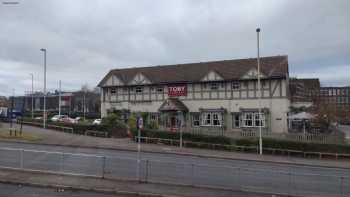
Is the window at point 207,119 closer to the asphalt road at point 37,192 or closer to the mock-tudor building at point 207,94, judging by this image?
the mock-tudor building at point 207,94

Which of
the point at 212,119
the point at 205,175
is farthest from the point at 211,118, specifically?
the point at 205,175

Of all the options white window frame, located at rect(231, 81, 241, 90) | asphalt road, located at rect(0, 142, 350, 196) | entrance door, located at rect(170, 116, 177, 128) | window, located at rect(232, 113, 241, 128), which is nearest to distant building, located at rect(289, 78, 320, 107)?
window, located at rect(232, 113, 241, 128)

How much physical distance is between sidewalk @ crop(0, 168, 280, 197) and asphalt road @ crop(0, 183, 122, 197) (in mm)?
306

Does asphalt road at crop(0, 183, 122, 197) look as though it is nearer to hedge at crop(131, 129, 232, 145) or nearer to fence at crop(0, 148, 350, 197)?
fence at crop(0, 148, 350, 197)

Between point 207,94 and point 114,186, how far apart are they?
3194cm

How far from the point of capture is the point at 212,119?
145ft

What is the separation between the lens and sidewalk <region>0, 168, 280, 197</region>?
42.3 ft

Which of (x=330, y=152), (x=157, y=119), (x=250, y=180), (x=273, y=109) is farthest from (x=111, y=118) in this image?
(x=250, y=180)

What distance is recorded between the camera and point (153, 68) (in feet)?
168

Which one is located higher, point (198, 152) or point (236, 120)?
point (236, 120)

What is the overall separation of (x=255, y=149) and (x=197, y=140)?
227 inches

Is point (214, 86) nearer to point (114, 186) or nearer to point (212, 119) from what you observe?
point (212, 119)

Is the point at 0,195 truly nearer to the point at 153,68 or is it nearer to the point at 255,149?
the point at 255,149

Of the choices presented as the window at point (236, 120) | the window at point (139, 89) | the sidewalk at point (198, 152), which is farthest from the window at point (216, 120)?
the sidewalk at point (198, 152)
